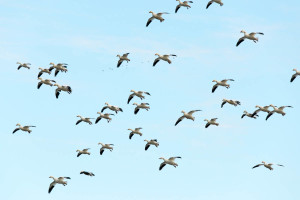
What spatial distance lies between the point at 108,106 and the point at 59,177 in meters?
8.29

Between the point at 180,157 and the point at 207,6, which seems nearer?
the point at 180,157

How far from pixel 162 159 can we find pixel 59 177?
970cm

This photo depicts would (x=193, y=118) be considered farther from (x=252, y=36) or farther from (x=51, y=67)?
(x=51, y=67)

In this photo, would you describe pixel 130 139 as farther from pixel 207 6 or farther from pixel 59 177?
pixel 207 6

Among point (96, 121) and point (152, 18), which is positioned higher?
point (152, 18)

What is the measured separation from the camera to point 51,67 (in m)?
86.4

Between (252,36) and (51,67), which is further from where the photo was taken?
(51,67)

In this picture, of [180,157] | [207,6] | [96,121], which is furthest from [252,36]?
[96,121]

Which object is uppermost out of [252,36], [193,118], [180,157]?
[252,36]

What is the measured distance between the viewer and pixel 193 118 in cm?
8269

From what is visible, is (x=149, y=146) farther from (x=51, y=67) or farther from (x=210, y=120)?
(x=51, y=67)

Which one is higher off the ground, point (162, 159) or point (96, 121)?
point (96, 121)

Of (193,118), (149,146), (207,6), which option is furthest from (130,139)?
(207,6)

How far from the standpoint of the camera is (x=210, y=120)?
277 feet
